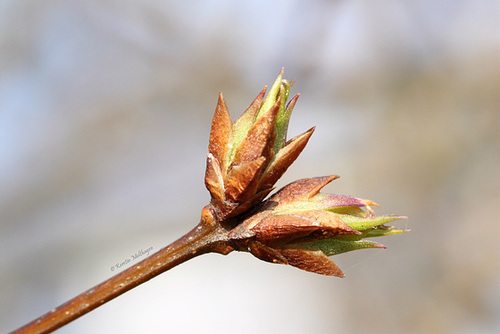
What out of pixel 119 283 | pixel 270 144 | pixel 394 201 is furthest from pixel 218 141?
pixel 394 201

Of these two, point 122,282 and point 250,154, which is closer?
point 122,282

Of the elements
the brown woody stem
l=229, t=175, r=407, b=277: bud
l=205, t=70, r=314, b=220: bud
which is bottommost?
l=229, t=175, r=407, b=277: bud

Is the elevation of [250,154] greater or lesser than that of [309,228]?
greater

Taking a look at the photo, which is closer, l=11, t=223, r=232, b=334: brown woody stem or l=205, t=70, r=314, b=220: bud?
l=11, t=223, r=232, b=334: brown woody stem

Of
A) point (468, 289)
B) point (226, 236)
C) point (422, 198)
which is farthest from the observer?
point (422, 198)

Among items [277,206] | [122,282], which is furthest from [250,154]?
[122,282]

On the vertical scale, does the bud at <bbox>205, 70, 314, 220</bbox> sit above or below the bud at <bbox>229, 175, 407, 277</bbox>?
above

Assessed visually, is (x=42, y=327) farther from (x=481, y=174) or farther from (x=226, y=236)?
(x=481, y=174)

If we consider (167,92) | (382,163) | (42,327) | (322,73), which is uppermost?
(167,92)

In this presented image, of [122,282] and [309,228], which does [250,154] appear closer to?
[309,228]
